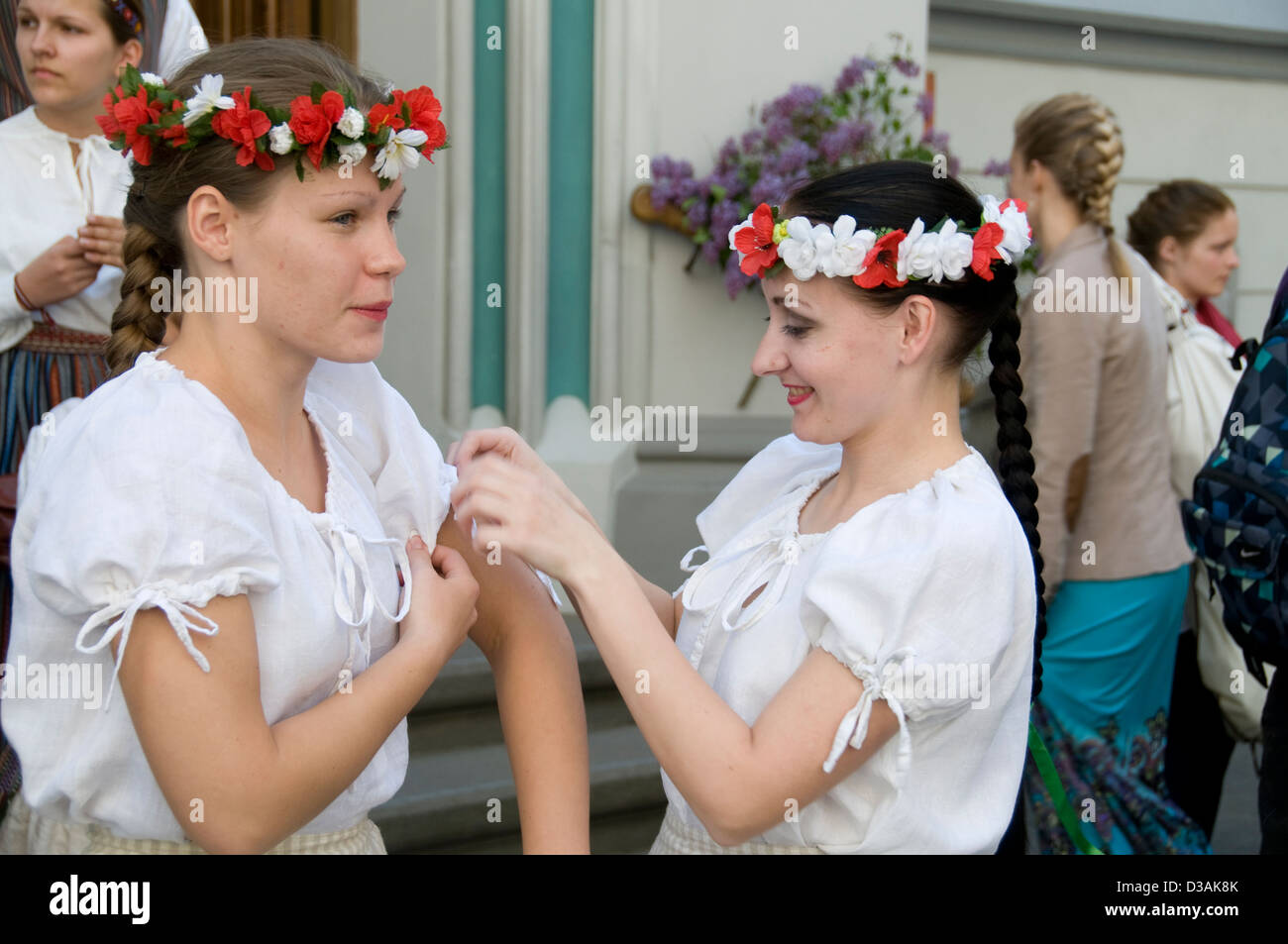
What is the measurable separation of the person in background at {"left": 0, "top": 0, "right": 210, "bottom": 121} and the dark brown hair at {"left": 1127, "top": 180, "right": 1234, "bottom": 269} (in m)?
2.74

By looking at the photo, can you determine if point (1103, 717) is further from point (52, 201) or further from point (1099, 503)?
point (52, 201)

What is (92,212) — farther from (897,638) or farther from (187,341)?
(897,638)

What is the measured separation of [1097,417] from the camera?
3186mm

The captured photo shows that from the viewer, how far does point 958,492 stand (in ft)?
5.54

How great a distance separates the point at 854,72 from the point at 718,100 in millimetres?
470

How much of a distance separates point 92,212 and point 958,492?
183cm

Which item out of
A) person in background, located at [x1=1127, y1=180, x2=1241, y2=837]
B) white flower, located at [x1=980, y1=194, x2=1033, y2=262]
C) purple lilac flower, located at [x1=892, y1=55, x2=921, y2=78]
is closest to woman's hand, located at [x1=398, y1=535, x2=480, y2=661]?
white flower, located at [x1=980, y1=194, x2=1033, y2=262]
